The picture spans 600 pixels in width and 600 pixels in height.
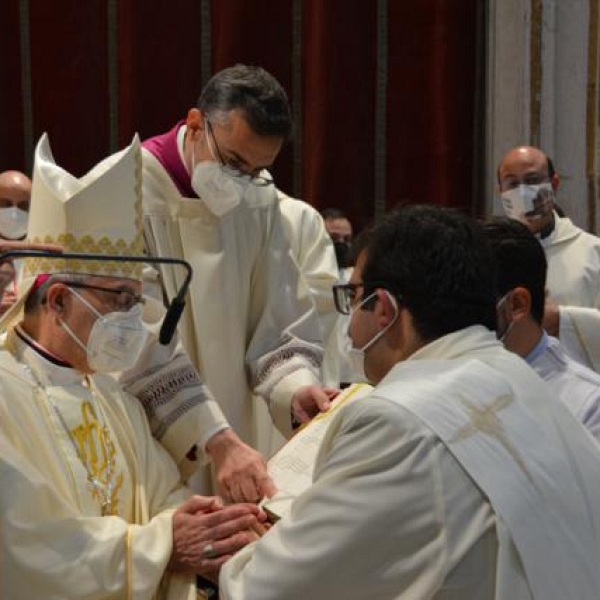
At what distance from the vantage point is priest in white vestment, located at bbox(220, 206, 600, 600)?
90.7 inches

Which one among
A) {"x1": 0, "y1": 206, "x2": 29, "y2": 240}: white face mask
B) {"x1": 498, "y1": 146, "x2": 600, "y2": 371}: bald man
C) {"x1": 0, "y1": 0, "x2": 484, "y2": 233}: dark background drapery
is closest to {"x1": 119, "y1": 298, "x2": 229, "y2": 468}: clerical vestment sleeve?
{"x1": 498, "y1": 146, "x2": 600, "y2": 371}: bald man

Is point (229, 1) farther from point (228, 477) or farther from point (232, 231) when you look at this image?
point (228, 477)

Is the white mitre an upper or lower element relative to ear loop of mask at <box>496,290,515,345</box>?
upper

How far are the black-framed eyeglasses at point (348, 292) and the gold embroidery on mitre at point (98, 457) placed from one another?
673mm

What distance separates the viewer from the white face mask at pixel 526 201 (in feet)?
17.0

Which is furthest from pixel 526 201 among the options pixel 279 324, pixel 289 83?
pixel 289 83

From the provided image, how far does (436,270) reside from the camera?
2512mm

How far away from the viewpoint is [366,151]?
22.3 ft

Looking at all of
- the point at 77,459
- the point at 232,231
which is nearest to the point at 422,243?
the point at 77,459

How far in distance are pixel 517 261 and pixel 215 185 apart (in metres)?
1.16

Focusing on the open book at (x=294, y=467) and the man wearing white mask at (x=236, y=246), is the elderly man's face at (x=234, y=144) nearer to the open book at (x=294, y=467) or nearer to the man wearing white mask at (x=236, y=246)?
the man wearing white mask at (x=236, y=246)

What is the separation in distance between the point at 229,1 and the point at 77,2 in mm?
710

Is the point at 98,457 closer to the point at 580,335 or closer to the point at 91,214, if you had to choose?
the point at 91,214

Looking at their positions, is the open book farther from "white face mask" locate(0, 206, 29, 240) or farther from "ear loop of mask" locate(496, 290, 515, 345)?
"white face mask" locate(0, 206, 29, 240)
